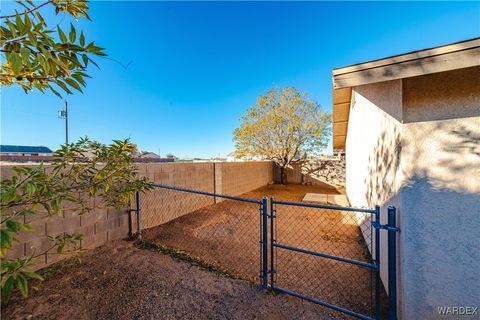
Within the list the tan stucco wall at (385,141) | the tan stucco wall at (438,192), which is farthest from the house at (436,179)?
the tan stucco wall at (385,141)

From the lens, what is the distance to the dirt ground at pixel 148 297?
80.7 inches

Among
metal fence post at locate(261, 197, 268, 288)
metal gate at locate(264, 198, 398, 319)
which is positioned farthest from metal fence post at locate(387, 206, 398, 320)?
metal fence post at locate(261, 197, 268, 288)

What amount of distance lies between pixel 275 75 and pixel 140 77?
7.74 meters

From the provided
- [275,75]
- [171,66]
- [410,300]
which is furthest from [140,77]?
[410,300]

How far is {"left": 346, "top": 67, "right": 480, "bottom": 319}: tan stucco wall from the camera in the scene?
180 centimetres

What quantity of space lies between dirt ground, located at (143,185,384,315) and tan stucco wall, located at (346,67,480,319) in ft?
1.65

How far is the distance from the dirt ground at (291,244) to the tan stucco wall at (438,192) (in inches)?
19.8

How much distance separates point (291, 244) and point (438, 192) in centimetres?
291

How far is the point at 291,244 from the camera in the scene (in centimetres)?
413

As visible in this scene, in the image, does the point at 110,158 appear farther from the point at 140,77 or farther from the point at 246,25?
the point at 140,77

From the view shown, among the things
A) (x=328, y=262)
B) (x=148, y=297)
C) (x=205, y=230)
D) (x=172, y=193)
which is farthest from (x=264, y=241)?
(x=172, y=193)

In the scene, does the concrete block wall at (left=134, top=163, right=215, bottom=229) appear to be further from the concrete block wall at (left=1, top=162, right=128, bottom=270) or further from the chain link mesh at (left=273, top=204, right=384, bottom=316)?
the chain link mesh at (left=273, top=204, right=384, bottom=316)

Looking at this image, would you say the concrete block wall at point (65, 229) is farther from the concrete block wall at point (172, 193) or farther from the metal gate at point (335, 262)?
the metal gate at point (335, 262)

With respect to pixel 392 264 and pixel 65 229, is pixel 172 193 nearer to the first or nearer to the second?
pixel 65 229
